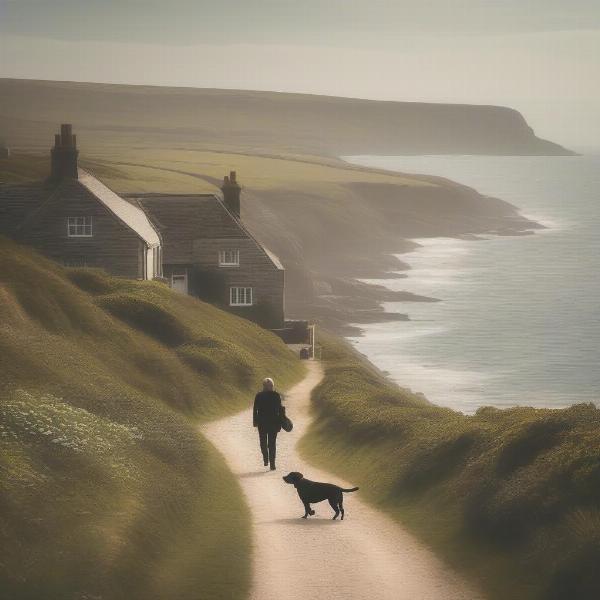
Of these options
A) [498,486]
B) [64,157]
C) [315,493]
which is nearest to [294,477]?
[315,493]

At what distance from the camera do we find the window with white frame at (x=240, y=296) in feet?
272

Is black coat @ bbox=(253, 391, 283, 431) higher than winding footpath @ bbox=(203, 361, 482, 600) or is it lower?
higher

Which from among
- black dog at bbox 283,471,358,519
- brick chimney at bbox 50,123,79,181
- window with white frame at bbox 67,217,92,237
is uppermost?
brick chimney at bbox 50,123,79,181

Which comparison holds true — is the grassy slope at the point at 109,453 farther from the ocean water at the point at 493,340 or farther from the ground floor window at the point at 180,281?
the ocean water at the point at 493,340

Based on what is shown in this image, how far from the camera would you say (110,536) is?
2416 cm

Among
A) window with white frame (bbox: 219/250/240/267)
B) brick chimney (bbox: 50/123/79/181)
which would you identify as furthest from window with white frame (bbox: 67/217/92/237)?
window with white frame (bbox: 219/250/240/267)

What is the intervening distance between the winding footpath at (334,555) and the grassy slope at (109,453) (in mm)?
537

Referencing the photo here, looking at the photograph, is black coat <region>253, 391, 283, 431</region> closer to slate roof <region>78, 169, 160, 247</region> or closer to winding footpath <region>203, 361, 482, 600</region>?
winding footpath <region>203, 361, 482, 600</region>

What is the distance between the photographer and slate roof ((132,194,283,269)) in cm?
8306

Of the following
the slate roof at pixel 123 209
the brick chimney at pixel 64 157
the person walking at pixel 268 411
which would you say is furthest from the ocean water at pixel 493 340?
the person walking at pixel 268 411

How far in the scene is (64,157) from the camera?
7512 cm

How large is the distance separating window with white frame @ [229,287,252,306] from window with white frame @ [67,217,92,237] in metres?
12.2

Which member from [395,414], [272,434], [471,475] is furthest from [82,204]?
[471,475]

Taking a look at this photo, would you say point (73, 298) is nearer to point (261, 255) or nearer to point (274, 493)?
point (274, 493)
